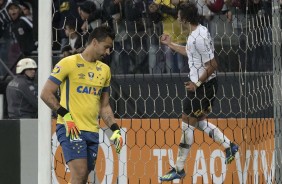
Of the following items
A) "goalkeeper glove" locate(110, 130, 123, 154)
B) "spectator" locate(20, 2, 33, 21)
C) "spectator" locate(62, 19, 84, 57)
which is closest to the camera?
"goalkeeper glove" locate(110, 130, 123, 154)

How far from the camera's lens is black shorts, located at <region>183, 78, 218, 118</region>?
8836mm

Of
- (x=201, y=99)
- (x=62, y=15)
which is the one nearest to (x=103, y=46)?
(x=62, y=15)

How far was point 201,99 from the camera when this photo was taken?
8828 mm

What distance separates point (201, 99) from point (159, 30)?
90 centimetres

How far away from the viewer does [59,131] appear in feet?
23.0

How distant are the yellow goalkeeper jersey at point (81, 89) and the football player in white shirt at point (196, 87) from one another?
5.38 ft

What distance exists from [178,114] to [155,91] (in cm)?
37

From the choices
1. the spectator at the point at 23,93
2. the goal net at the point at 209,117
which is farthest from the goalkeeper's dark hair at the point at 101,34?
the spectator at the point at 23,93

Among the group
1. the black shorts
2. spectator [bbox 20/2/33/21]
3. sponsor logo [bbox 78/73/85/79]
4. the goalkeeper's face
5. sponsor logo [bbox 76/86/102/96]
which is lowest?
the black shorts

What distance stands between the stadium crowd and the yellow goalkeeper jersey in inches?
30.6

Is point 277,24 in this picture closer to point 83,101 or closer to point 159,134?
point 159,134

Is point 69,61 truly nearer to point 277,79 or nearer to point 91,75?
point 91,75

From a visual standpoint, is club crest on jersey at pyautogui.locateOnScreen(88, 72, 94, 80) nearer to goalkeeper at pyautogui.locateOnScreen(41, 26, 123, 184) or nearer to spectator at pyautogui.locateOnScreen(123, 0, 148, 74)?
goalkeeper at pyautogui.locateOnScreen(41, 26, 123, 184)

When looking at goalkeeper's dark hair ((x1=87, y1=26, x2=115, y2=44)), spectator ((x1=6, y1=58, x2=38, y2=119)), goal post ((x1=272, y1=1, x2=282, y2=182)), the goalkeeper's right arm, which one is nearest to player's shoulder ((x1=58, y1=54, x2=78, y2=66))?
goalkeeper's dark hair ((x1=87, y1=26, x2=115, y2=44))
